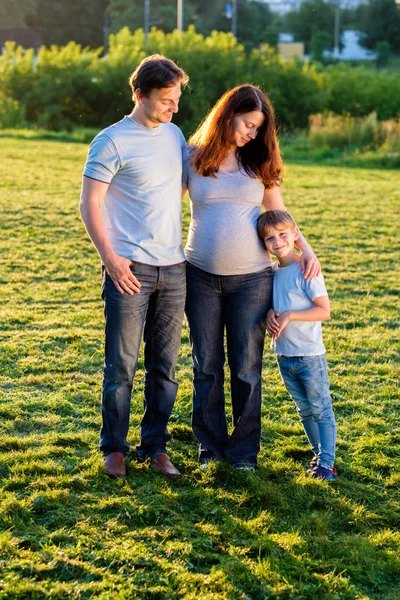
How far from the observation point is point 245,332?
12.8ft

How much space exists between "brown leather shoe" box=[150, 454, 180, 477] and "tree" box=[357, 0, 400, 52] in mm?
62167

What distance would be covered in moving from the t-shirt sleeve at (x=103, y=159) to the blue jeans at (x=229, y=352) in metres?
0.65

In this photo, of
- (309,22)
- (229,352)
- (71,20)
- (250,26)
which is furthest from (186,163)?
(309,22)

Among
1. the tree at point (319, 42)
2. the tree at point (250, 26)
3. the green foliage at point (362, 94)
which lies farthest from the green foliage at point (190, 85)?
the tree at point (250, 26)

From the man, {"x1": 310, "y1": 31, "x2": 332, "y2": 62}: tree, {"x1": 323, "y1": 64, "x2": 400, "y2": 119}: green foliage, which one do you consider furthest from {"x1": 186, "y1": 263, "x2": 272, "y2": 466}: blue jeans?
{"x1": 310, "y1": 31, "x2": 332, "y2": 62}: tree

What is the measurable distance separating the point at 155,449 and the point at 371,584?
1333 mm

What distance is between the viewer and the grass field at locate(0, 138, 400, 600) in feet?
10.3

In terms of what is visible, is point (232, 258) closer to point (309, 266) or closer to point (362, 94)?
point (309, 266)

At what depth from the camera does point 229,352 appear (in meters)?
4.01

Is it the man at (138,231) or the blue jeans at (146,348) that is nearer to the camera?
the man at (138,231)

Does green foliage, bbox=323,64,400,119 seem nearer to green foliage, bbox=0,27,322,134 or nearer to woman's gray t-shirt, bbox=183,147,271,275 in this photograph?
green foliage, bbox=0,27,322,134

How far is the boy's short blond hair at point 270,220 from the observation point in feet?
12.2

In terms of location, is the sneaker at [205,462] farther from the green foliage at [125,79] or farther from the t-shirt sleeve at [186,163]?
the green foliage at [125,79]

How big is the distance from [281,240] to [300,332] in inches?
18.7
